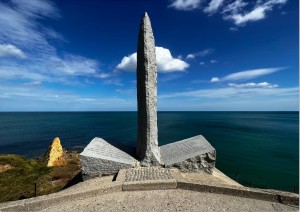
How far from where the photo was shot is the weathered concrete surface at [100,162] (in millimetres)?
8703

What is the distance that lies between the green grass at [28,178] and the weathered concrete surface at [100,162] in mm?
3544

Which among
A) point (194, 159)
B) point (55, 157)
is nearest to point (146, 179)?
point (194, 159)

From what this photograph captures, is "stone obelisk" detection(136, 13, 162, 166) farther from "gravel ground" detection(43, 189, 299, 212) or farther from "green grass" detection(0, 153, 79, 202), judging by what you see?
"green grass" detection(0, 153, 79, 202)

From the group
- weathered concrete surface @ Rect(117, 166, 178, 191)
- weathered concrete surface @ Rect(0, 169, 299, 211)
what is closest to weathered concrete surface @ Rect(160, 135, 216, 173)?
weathered concrete surface @ Rect(117, 166, 178, 191)

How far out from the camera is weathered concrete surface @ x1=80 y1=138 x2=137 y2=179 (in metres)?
8.70

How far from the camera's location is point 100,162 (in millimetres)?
8773

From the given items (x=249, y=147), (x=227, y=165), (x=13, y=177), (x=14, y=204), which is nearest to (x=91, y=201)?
(x=14, y=204)

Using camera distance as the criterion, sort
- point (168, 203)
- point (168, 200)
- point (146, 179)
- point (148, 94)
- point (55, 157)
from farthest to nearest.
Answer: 1. point (55, 157)
2. point (148, 94)
3. point (146, 179)
4. point (168, 200)
5. point (168, 203)

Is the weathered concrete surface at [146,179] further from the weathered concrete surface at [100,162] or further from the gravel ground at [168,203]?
the weathered concrete surface at [100,162]

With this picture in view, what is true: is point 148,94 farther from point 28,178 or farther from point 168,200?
point 28,178

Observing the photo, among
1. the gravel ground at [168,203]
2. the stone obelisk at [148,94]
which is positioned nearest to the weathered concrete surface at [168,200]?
the gravel ground at [168,203]

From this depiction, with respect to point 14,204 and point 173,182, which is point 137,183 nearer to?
point 173,182

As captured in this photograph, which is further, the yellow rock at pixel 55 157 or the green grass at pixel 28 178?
the yellow rock at pixel 55 157

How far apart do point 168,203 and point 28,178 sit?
9.93 metres
